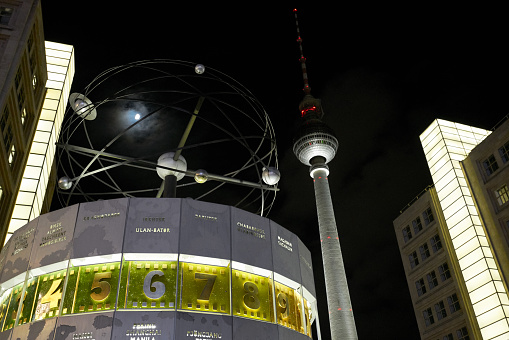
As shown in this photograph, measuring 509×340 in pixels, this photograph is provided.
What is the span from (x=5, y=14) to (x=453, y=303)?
2045 inches

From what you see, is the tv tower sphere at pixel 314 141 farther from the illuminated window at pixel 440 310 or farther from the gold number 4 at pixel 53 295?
the gold number 4 at pixel 53 295

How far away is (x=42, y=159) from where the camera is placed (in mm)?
37344

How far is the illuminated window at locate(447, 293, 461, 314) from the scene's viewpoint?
5059cm

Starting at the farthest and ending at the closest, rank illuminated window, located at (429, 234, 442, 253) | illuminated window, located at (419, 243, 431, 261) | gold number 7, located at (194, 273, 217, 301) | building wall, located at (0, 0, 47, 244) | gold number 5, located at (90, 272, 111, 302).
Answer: illuminated window, located at (419, 243, 431, 261) < illuminated window, located at (429, 234, 442, 253) < building wall, located at (0, 0, 47, 244) < gold number 7, located at (194, 273, 217, 301) < gold number 5, located at (90, 272, 111, 302)

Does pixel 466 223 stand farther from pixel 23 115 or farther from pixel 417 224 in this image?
pixel 23 115

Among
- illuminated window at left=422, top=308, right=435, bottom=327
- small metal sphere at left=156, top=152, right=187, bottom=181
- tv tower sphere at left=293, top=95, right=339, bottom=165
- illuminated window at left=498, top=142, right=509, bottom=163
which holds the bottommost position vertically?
small metal sphere at left=156, top=152, right=187, bottom=181

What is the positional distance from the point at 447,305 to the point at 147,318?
4840cm

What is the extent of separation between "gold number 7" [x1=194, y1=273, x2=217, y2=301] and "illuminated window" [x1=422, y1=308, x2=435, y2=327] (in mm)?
48984

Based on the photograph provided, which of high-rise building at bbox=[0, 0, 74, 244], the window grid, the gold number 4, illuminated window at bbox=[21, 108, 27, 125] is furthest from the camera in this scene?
the window grid

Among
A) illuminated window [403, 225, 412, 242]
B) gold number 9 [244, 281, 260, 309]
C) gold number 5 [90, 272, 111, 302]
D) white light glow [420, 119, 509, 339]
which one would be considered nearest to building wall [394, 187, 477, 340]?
illuminated window [403, 225, 412, 242]

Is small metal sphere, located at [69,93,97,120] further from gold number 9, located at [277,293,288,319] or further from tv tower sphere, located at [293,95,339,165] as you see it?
tv tower sphere, located at [293,95,339,165]

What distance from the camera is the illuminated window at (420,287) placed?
5722 cm

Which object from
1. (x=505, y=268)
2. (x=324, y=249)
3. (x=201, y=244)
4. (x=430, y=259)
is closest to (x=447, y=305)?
(x=430, y=259)

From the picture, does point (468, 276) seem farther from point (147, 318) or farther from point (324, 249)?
point (147, 318)
